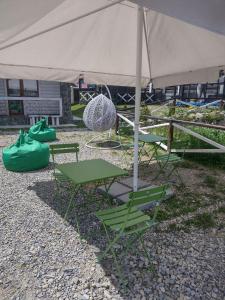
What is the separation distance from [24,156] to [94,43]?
112 inches

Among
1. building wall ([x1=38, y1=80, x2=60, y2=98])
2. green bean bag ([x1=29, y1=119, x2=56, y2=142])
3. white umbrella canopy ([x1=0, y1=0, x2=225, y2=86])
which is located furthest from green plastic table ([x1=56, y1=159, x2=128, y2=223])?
building wall ([x1=38, y1=80, x2=60, y2=98])

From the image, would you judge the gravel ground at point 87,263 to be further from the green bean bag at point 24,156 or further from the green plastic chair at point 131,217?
the green bean bag at point 24,156

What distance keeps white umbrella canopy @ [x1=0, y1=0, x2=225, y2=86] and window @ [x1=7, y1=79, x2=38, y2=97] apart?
9011 millimetres

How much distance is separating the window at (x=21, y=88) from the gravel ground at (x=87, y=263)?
409 inches

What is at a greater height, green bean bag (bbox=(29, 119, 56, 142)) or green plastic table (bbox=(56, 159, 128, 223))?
green plastic table (bbox=(56, 159, 128, 223))

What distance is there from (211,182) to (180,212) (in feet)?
5.33

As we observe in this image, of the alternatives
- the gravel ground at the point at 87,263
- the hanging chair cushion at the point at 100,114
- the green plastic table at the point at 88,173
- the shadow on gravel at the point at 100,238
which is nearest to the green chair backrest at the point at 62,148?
the green plastic table at the point at 88,173

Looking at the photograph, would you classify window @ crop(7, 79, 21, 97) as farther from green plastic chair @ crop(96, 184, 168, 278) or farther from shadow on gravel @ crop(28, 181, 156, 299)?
green plastic chair @ crop(96, 184, 168, 278)

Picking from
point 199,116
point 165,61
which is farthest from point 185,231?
point 199,116

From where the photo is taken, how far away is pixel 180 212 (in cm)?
388

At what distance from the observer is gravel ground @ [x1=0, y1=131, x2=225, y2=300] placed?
235 centimetres

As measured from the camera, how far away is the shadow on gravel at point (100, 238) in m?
2.46

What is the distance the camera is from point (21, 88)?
42.5 ft

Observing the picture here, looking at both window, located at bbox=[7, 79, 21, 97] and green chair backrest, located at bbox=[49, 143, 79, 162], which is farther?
window, located at bbox=[7, 79, 21, 97]
